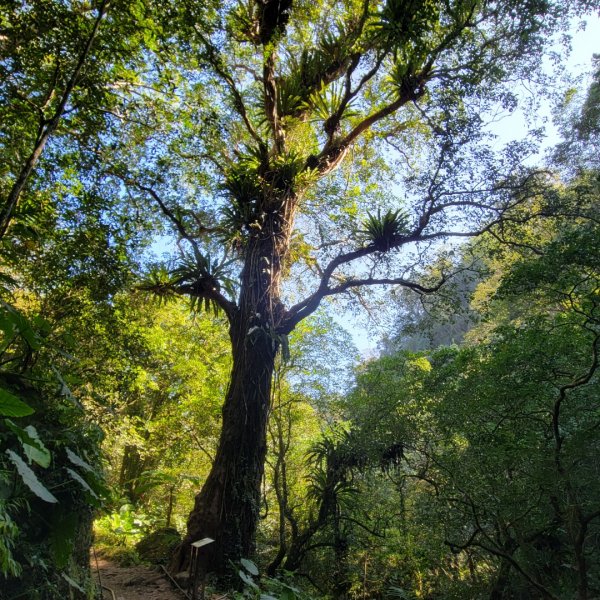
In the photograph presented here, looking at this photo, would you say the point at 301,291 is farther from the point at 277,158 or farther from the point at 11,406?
the point at 11,406

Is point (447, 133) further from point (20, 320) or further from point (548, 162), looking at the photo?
point (20, 320)

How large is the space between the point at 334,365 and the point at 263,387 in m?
3.46

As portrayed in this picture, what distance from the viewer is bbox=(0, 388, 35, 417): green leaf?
118 centimetres

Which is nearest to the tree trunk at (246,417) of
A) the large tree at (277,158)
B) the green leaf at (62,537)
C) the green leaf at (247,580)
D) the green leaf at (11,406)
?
the large tree at (277,158)

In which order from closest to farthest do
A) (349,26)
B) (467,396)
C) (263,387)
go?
(263,387)
(467,396)
(349,26)

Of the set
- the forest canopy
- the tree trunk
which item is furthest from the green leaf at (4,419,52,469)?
the tree trunk

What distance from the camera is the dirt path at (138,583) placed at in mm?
3561

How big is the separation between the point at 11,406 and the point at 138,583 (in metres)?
3.77

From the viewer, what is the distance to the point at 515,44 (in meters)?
4.88

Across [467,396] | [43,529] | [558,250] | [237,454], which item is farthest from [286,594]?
[467,396]

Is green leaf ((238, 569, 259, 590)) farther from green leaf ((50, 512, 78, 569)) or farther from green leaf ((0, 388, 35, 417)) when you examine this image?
green leaf ((0, 388, 35, 417))

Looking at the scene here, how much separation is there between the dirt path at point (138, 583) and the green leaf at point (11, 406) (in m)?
2.86

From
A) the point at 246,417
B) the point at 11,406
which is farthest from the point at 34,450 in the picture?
the point at 246,417

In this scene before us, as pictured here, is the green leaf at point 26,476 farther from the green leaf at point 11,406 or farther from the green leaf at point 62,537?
the green leaf at point 62,537
